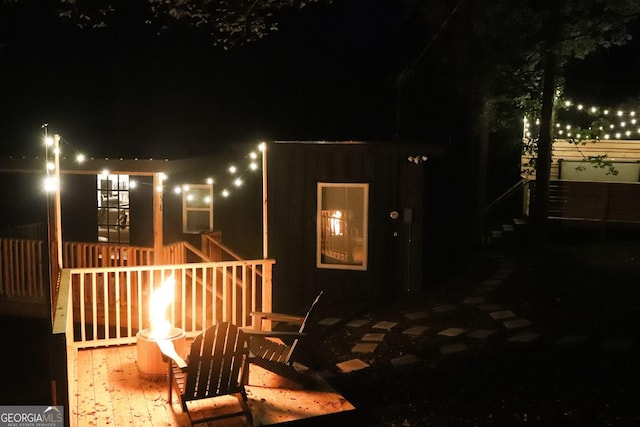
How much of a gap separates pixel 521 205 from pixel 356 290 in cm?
723

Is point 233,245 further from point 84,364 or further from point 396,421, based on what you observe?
point 396,421

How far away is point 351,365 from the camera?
7934mm

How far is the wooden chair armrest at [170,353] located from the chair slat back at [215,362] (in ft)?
0.43

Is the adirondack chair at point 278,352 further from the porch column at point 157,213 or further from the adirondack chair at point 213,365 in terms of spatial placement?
the porch column at point 157,213

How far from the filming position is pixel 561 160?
1752cm

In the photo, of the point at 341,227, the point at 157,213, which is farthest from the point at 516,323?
the point at 157,213

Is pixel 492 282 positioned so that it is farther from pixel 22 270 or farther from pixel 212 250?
pixel 22 270

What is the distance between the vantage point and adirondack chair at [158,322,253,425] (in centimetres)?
545

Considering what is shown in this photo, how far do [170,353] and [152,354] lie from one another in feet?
2.85

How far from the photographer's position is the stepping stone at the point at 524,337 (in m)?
8.19

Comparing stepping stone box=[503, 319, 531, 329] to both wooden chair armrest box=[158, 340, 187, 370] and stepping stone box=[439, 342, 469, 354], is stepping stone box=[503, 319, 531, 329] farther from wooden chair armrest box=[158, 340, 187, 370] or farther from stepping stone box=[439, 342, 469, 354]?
wooden chair armrest box=[158, 340, 187, 370]

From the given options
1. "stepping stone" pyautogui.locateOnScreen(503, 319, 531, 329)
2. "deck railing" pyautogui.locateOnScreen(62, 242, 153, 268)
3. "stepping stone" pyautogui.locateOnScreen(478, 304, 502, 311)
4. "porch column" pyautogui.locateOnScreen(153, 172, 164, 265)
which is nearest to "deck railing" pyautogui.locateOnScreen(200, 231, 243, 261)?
"deck railing" pyautogui.locateOnScreen(62, 242, 153, 268)

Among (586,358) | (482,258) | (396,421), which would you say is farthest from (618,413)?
(482,258)

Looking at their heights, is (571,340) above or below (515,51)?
below
